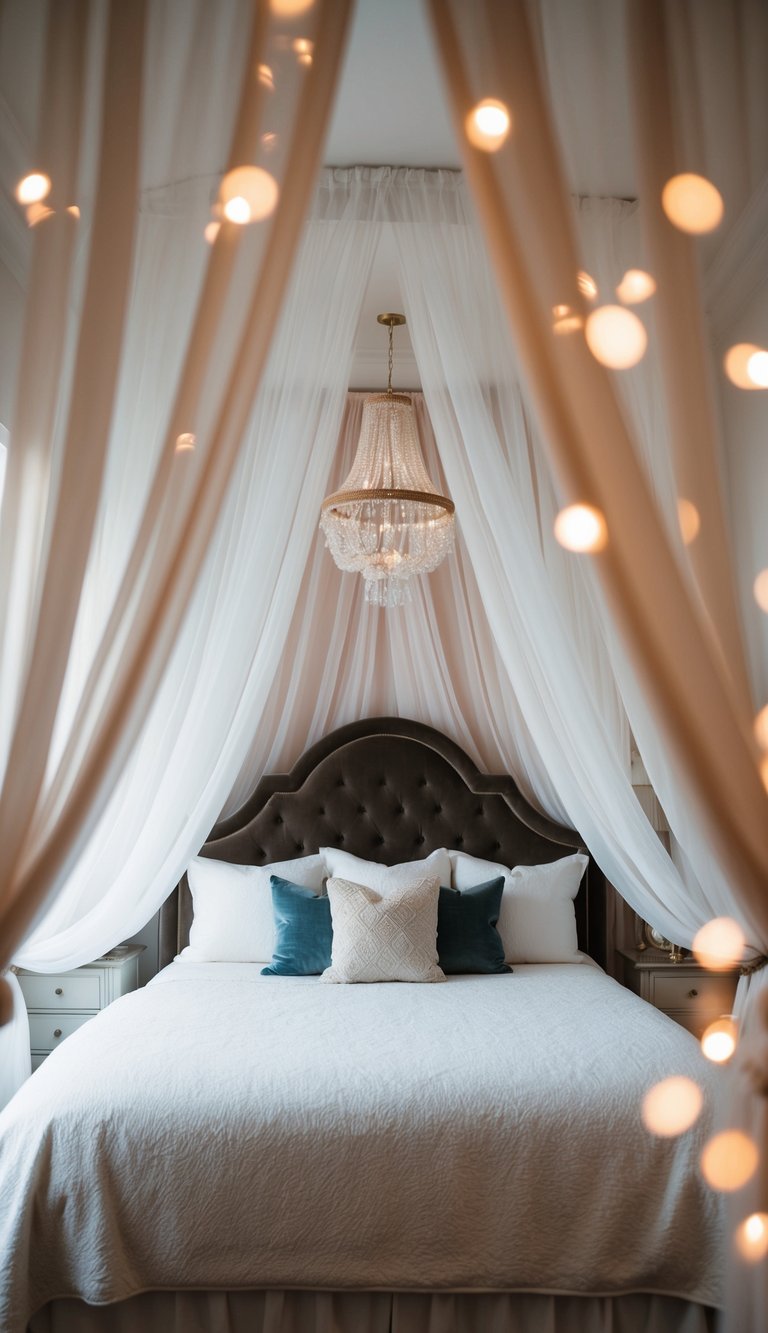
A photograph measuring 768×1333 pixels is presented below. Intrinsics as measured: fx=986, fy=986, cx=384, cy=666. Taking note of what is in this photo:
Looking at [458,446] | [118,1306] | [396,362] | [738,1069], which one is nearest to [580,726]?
[458,446]

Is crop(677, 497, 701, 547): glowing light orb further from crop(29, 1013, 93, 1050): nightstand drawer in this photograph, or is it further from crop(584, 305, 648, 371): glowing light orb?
crop(29, 1013, 93, 1050): nightstand drawer

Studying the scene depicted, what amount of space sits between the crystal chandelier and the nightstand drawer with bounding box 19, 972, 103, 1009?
1.81 metres

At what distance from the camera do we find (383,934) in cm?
334

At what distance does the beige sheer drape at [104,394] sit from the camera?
5.22 feet

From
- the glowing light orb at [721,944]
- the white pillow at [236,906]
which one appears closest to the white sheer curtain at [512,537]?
the glowing light orb at [721,944]

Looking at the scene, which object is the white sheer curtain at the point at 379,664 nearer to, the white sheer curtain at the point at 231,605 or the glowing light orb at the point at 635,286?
the white sheer curtain at the point at 231,605

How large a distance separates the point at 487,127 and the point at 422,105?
1.13 meters

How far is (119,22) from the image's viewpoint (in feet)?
5.19

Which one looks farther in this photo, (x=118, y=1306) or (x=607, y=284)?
(x=118, y=1306)

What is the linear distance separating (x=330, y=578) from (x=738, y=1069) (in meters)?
2.99

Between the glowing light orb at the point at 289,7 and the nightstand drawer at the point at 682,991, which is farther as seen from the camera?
the nightstand drawer at the point at 682,991

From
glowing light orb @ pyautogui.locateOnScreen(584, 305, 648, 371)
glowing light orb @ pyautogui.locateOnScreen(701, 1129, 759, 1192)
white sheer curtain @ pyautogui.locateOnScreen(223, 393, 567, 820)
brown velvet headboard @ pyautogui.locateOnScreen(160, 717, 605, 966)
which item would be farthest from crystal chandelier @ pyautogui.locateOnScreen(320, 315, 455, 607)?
glowing light orb @ pyautogui.locateOnScreen(701, 1129, 759, 1192)

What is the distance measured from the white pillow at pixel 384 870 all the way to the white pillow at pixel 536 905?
0.32 ft

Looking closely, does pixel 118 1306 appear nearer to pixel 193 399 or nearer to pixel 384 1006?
pixel 384 1006
